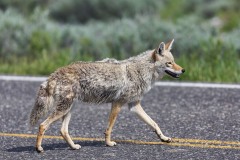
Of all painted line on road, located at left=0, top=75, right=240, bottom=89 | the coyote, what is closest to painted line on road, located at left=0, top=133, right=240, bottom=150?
the coyote

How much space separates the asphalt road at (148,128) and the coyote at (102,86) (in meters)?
0.24

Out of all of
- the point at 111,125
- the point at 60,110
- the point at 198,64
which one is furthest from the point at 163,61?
the point at 198,64

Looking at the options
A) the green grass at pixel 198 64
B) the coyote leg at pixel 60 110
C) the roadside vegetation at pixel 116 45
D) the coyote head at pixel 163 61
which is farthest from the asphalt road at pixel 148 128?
the roadside vegetation at pixel 116 45

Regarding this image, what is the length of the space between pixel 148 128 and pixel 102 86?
1242mm

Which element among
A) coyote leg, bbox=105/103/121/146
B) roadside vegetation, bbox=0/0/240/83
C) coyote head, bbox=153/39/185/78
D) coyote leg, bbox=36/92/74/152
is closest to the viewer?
coyote leg, bbox=36/92/74/152

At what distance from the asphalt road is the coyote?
9.3 inches

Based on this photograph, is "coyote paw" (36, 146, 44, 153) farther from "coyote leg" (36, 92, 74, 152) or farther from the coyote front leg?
the coyote front leg

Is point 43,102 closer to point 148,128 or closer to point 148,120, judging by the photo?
point 148,120

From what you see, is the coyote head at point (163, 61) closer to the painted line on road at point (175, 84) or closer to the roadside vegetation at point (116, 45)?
the painted line on road at point (175, 84)

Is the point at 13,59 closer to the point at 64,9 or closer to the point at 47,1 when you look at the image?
the point at 64,9

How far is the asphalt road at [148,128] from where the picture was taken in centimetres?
803

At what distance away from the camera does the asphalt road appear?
8031mm

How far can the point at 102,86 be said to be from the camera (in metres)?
8.30

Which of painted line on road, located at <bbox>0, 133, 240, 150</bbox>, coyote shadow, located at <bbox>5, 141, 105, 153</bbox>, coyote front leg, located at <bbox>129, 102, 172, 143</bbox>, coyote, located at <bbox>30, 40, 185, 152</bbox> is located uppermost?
coyote, located at <bbox>30, 40, 185, 152</bbox>
